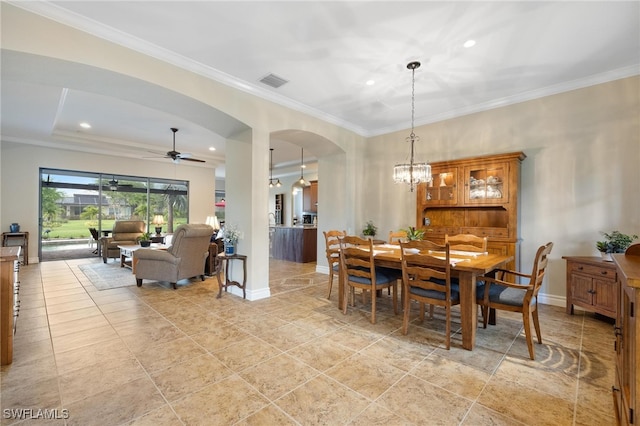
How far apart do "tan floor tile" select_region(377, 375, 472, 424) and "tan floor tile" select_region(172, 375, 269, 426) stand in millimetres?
864

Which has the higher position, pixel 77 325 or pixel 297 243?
pixel 297 243

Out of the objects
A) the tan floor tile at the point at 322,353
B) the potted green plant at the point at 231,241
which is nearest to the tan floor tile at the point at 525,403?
the tan floor tile at the point at 322,353

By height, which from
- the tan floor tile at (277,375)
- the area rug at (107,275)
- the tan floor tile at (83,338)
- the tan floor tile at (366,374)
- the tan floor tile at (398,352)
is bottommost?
the tan floor tile at (277,375)

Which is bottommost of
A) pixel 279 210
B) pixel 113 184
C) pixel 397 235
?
pixel 397 235

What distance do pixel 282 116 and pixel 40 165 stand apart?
6.82 metres

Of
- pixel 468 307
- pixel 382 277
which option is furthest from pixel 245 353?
pixel 468 307

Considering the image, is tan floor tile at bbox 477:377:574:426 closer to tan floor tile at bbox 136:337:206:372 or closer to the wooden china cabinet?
tan floor tile at bbox 136:337:206:372

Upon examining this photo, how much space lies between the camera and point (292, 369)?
7.42 ft

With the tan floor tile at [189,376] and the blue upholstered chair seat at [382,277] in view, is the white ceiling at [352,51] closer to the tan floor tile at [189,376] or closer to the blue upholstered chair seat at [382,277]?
the blue upholstered chair seat at [382,277]

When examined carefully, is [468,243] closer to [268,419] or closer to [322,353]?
[322,353]

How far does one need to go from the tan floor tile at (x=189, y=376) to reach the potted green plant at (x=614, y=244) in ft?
13.8

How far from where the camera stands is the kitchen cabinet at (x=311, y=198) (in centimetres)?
988

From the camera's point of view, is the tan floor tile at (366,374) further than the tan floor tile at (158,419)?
Yes

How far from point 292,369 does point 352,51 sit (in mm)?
3253
